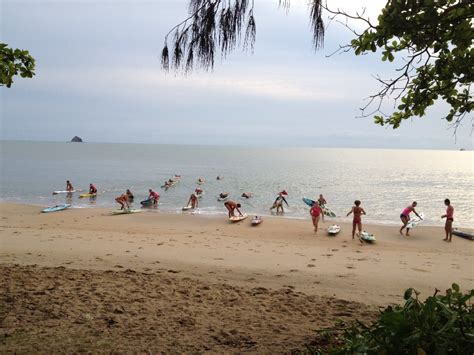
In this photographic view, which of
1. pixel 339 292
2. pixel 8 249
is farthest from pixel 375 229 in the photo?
pixel 8 249

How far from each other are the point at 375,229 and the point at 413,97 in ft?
47.4

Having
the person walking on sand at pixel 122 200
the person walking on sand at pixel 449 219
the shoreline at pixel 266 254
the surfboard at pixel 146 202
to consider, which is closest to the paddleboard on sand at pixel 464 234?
the shoreline at pixel 266 254

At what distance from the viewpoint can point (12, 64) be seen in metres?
4.57

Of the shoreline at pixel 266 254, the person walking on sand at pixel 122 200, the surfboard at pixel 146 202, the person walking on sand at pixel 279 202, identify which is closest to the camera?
the shoreline at pixel 266 254

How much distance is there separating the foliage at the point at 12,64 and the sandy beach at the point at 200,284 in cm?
276

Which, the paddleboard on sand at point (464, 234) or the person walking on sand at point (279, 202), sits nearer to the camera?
the paddleboard on sand at point (464, 234)

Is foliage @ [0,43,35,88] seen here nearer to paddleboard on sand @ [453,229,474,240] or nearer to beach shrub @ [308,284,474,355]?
beach shrub @ [308,284,474,355]

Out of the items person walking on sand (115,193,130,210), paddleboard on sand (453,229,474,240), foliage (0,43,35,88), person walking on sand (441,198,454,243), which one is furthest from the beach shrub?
person walking on sand (115,193,130,210)

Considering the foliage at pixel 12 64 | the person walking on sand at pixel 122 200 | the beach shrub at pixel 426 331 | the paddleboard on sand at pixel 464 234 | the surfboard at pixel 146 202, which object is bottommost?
the surfboard at pixel 146 202

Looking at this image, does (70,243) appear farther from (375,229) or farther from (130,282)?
(375,229)

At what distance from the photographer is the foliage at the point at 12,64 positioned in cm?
452

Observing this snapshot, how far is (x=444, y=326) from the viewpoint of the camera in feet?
4.30

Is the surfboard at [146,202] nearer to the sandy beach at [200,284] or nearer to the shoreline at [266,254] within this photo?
the shoreline at [266,254]

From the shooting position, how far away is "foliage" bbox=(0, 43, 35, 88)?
452 centimetres
